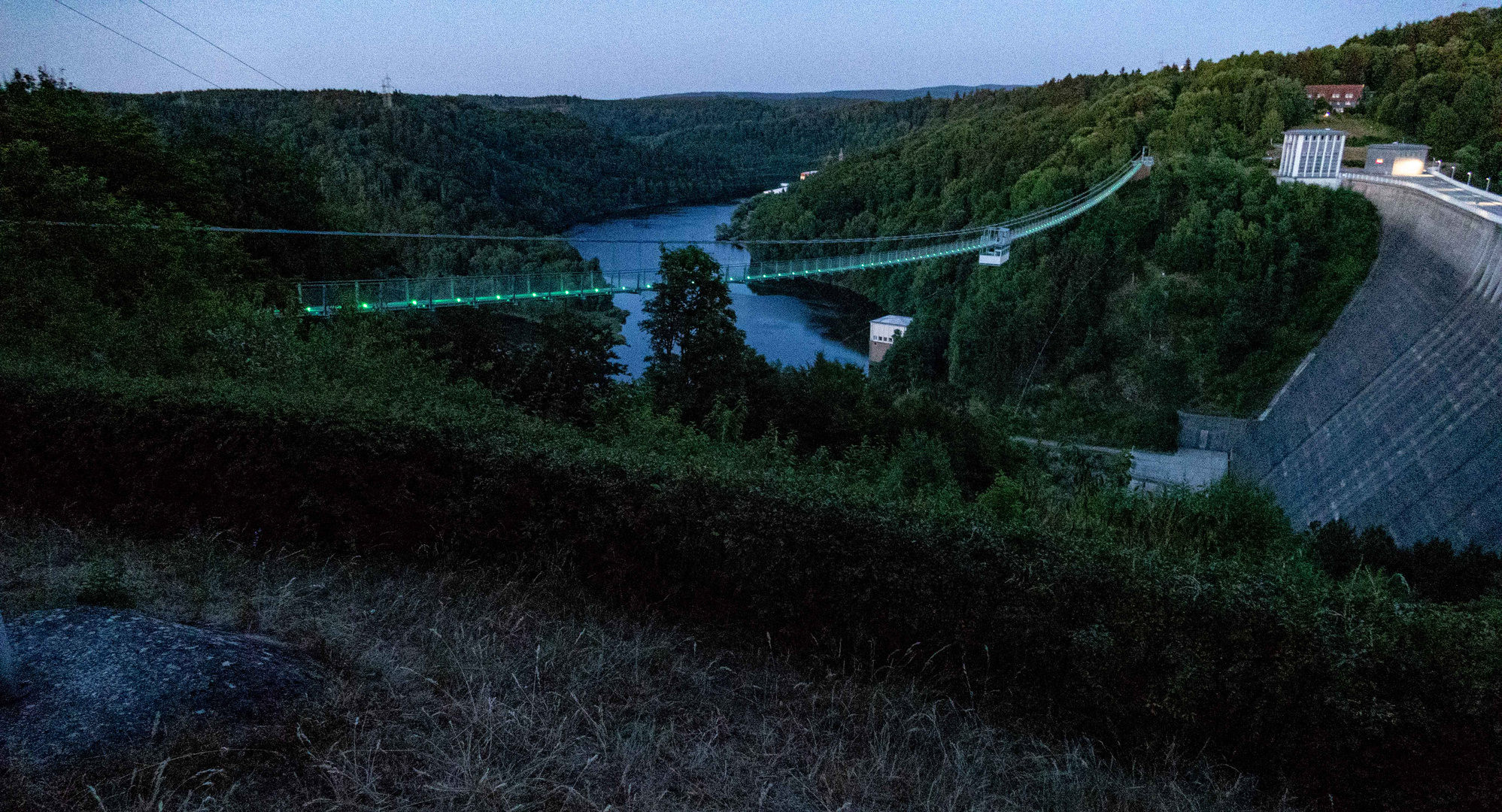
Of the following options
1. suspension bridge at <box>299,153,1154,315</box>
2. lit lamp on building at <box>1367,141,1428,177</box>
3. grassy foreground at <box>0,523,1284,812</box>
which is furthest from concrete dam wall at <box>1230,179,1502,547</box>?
suspension bridge at <box>299,153,1154,315</box>

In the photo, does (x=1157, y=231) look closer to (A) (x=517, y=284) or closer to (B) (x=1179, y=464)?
(B) (x=1179, y=464)

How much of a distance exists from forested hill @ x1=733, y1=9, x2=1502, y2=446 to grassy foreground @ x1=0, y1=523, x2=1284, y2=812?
28.0 m

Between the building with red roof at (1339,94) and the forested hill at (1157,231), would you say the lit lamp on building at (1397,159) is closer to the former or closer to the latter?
the forested hill at (1157,231)

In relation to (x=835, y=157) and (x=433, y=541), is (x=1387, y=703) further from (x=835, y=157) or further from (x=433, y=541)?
(x=835, y=157)

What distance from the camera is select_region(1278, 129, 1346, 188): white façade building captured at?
43.8m

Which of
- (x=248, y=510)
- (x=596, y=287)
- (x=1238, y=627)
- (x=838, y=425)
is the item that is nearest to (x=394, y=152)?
(x=596, y=287)

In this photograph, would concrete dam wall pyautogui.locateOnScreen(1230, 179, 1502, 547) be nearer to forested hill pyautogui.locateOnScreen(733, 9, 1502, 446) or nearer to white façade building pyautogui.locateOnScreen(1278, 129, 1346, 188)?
forested hill pyautogui.locateOnScreen(733, 9, 1502, 446)

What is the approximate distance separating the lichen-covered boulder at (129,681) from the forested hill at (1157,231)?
2944cm

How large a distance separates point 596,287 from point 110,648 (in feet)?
75.4

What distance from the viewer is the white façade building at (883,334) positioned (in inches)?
1827

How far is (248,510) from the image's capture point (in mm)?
5102

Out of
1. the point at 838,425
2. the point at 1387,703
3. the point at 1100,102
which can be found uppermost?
the point at 1100,102

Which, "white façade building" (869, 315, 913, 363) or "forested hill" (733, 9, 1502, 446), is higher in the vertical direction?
"forested hill" (733, 9, 1502, 446)

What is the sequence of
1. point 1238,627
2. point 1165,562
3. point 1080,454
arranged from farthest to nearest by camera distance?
point 1080,454 < point 1165,562 < point 1238,627
